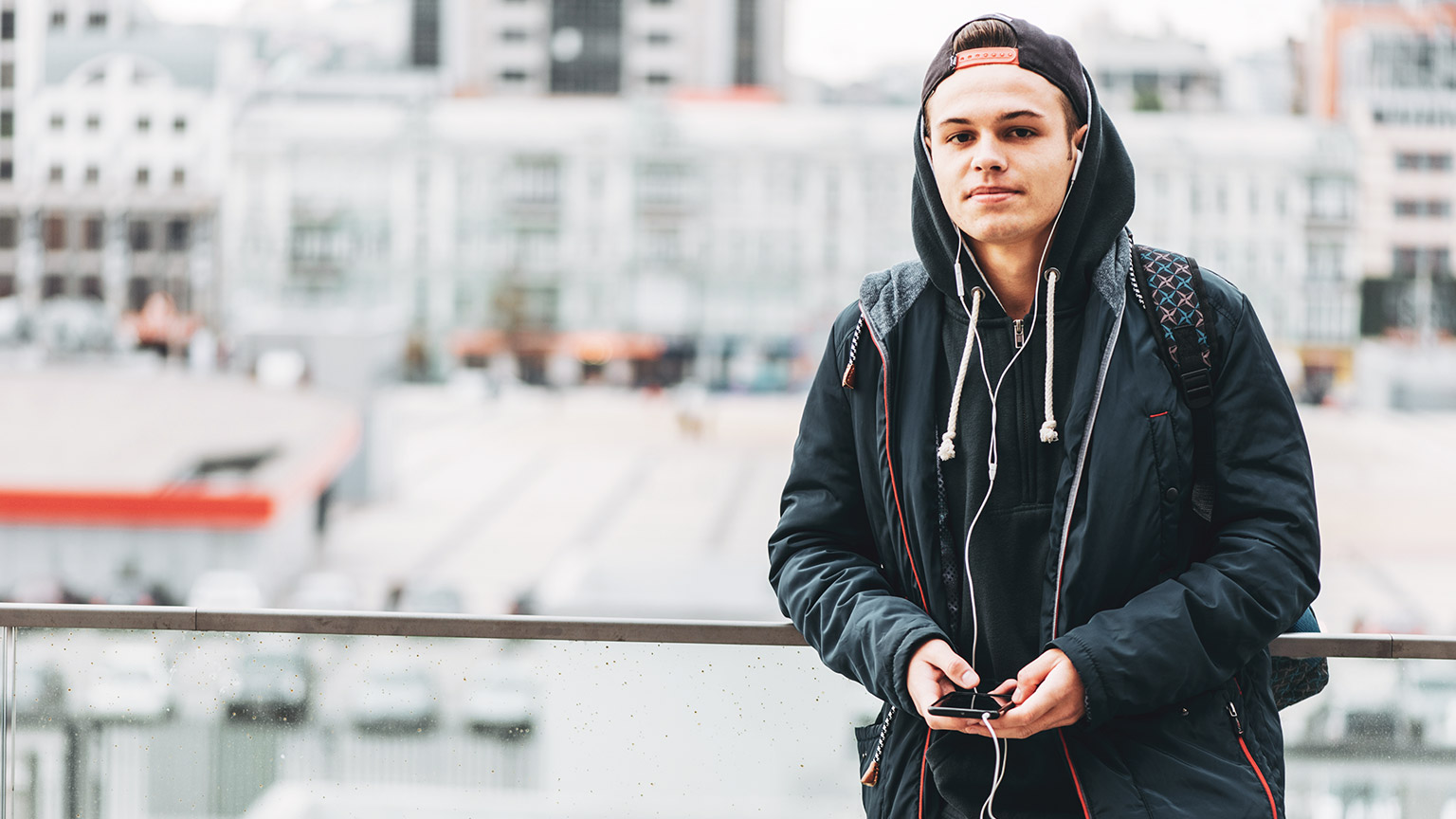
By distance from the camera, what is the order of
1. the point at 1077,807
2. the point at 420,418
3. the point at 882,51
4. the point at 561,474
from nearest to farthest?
the point at 1077,807, the point at 561,474, the point at 420,418, the point at 882,51

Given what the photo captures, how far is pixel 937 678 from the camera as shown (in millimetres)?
1162

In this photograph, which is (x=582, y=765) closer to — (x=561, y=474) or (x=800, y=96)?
(x=561, y=474)

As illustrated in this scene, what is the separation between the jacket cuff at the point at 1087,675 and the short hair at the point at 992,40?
0.40m

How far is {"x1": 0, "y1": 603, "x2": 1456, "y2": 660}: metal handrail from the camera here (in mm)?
1754

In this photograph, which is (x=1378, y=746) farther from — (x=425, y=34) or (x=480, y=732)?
(x=425, y=34)

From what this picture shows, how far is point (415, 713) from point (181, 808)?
0.30 metres

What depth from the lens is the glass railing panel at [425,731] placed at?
1.80 metres

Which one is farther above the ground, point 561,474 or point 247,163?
point 247,163

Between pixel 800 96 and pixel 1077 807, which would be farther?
pixel 800 96

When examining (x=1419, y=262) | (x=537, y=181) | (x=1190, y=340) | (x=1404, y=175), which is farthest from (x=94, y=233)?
(x=1190, y=340)

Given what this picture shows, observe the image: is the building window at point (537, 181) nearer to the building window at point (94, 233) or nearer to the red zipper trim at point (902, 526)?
the building window at point (94, 233)

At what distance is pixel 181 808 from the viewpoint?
183 centimetres

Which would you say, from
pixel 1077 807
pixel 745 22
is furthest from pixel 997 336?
pixel 745 22

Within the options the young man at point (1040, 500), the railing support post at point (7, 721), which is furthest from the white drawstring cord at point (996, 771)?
the railing support post at point (7, 721)
